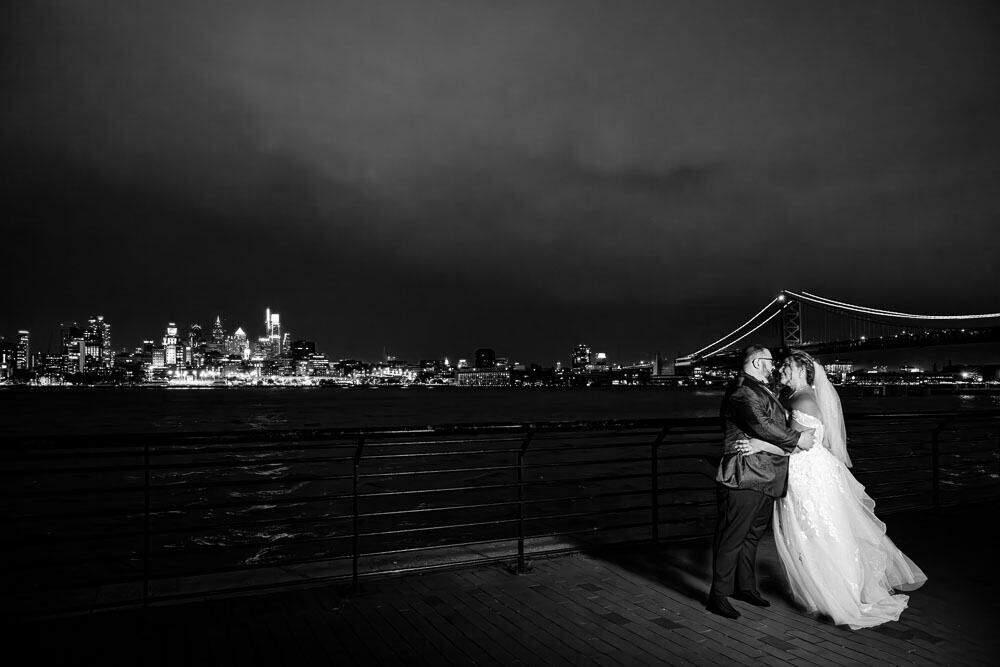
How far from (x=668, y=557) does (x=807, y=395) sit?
2.13m

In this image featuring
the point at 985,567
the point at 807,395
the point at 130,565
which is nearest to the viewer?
the point at 807,395

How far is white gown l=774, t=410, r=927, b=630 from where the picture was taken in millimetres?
4281

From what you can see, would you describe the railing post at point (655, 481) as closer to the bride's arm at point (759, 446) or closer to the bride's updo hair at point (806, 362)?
the bride's arm at point (759, 446)

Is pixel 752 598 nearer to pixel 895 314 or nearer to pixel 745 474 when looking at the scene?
pixel 745 474

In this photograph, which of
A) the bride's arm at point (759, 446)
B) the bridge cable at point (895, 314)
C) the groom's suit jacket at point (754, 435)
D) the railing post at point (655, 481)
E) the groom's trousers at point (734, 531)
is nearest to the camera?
the groom's suit jacket at point (754, 435)

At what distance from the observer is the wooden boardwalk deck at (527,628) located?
3783 millimetres

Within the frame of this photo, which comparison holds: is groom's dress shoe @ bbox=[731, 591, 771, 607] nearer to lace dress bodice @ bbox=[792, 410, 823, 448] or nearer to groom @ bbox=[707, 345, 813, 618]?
groom @ bbox=[707, 345, 813, 618]

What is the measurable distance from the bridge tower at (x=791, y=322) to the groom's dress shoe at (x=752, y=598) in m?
93.8

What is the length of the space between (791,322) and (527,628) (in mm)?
97527

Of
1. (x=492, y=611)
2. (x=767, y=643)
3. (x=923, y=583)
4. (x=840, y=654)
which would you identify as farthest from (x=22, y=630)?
(x=923, y=583)

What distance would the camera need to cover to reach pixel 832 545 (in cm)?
439

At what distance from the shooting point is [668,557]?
5.70 m

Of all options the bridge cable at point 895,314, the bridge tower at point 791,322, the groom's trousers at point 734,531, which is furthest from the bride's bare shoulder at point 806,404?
the bridge tower at point 791,322

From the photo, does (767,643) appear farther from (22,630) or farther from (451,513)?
(451,513)
